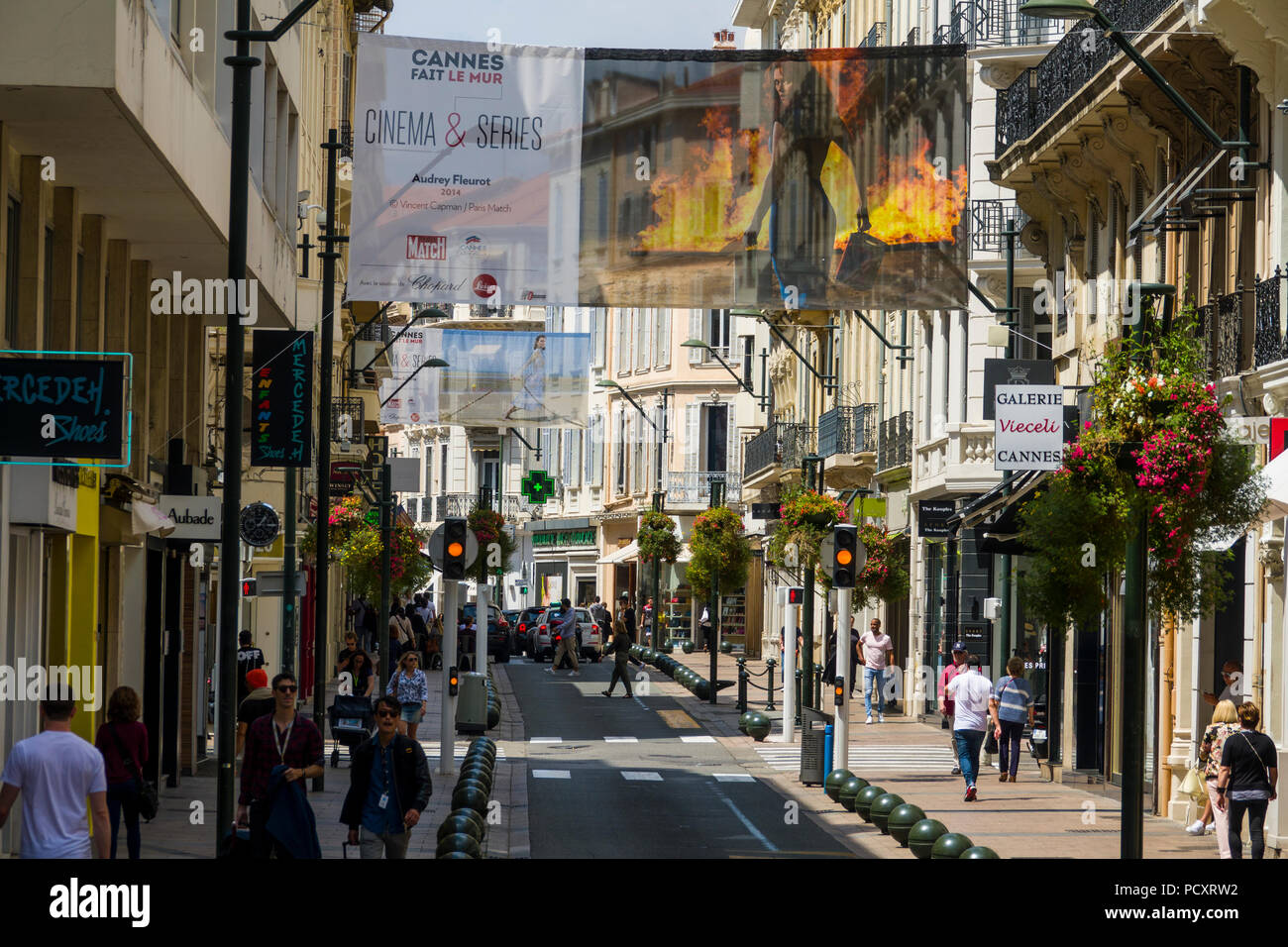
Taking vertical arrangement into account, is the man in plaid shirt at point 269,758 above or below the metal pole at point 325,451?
below

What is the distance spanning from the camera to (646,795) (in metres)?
24.8

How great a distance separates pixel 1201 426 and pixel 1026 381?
43.4ft

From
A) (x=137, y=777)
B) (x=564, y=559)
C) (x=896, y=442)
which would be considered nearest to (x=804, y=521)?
(x=896, y=442)

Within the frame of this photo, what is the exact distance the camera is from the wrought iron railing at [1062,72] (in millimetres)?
24828

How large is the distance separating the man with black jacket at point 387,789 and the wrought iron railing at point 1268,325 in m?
9.93

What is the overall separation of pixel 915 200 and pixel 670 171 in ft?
8.42

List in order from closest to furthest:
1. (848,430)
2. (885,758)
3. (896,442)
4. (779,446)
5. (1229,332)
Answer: (1229,332) < (885,758) < (896,442) < (848,430) < (779,446)

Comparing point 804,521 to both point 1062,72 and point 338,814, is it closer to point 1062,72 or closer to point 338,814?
point 1062,72

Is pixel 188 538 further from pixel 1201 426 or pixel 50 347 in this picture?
pixel 1201 426

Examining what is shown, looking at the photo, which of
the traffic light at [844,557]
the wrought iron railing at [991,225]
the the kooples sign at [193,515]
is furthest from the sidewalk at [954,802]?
the wrought iron railing at [991,225]

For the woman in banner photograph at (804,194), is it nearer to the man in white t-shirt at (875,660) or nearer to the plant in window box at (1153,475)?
the plant in window box at (1153,475)

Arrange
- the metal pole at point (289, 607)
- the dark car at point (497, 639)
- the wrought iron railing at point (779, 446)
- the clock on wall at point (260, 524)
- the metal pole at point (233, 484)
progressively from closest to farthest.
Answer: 1. the metal pole at point (233, 484)
2. the metal pole at point (289, 607)
3. the clock on wall at point (260, 524)
4. the wrought iron railing at point (779, 446)
5. the dark car at point (497, 639)

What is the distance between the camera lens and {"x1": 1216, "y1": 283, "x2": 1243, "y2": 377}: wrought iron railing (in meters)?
22.1
